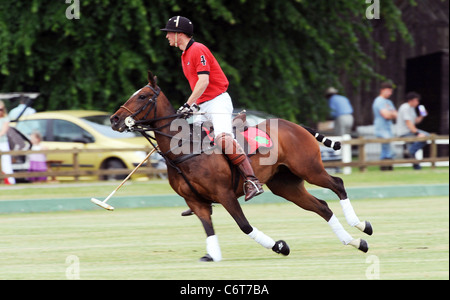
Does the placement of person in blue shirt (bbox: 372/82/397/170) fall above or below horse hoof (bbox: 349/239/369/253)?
above

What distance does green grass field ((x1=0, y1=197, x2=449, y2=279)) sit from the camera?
23.9 ft

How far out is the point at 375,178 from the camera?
16047 millimetres

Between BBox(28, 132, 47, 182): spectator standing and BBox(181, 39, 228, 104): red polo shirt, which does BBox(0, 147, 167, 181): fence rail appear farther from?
BBox(181, 39, 228, 104): red polo shirt

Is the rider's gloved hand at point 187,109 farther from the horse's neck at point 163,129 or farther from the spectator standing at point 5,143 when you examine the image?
the spectator standing at point 5,143

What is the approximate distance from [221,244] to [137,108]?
2.09 meters

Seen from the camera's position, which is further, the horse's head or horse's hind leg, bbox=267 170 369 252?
horse's hind leg, bbox=267 170 369 252

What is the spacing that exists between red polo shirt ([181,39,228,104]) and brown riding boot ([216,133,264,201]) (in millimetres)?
491

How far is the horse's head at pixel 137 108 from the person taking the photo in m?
7.85
